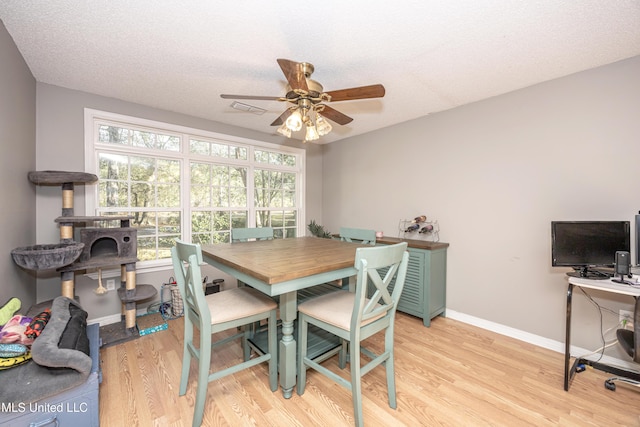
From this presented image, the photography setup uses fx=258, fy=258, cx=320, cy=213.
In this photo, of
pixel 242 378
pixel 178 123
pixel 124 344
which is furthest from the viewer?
pixel 178 123

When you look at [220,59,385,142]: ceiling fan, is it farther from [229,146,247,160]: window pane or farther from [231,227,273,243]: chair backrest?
[229,146,247,160]: window pane

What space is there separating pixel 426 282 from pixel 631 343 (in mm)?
1441

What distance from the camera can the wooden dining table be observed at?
1411 mm

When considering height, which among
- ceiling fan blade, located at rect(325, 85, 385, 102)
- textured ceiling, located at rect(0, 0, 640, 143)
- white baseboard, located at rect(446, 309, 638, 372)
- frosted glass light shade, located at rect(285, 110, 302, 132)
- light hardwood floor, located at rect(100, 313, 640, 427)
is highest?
textured ceiling, located at rect(0, 0, 640, 143)

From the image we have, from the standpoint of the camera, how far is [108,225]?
2.93m

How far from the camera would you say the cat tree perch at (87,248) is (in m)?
2.02

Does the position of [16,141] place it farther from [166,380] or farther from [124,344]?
[166,380]

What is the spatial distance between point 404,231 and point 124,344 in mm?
3283

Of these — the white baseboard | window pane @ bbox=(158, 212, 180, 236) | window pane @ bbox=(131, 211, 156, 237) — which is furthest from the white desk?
window pane @ bbox=(131, 211, 156, 237)

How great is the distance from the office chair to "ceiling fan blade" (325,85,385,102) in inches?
77.5

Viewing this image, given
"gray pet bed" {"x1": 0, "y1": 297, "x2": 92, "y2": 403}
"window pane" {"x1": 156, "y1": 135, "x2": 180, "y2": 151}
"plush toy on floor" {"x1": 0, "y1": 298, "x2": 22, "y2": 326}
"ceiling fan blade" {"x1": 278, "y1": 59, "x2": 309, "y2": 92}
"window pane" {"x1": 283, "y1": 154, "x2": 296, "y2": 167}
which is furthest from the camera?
"window pane" {"x1": 283, "y1": 154, "x2": 296, "y2": 167}

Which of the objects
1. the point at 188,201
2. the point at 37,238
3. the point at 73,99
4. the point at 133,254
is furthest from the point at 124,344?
the point at 73,99

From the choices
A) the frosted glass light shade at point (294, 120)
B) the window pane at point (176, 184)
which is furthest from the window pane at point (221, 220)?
the frosted glass light shade at point (294, 120)

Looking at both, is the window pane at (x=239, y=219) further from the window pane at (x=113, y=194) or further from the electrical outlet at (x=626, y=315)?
the electrical outlet at (x=626, y=315)
